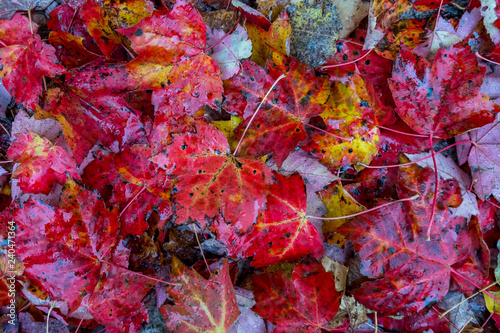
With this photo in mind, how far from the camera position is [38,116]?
4.41 ft

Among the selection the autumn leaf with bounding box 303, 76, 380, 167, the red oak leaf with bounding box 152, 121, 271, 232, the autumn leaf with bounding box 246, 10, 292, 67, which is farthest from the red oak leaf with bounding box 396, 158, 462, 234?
the autumn leaf with bounding box 246, 10, 292, 67

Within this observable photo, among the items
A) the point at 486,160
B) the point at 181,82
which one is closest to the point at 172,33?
the point at 181,82

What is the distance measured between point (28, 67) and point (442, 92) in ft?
5.77

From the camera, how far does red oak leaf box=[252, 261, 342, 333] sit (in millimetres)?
1280

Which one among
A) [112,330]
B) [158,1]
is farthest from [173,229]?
[158,1]

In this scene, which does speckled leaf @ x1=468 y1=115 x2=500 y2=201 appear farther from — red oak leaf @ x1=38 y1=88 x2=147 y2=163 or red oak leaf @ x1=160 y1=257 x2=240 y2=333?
red oak leaf @ x1=38 y1=88 x2=147 y2=163

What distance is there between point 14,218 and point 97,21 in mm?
919

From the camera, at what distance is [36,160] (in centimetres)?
131

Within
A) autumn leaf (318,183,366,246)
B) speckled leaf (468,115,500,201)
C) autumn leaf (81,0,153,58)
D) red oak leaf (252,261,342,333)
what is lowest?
red oak leaf (252,261,342,333)

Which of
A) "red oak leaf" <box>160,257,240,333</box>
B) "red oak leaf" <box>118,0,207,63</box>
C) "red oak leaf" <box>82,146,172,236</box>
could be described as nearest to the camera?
"red oak leaf" <box>118,0,207,63</box>

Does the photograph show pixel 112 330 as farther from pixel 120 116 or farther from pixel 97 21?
pixel 97 21

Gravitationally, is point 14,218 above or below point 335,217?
above

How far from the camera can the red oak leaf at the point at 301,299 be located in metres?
1.28

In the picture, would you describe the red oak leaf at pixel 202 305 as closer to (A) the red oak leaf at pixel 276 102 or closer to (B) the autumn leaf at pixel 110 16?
(A) the red oak leaf at pixel 276 102
